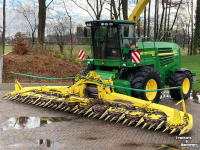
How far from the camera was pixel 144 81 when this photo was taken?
29.0ft

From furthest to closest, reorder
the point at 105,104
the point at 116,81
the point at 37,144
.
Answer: the point at 116,81
the point at 105,104
the point at 37,144

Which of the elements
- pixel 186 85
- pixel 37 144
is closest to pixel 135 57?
pixel 186 85

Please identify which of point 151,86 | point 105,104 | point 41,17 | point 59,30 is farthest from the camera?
point 59,30

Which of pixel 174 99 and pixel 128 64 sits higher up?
pixel 128 64

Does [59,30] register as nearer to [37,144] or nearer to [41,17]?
[41,17]

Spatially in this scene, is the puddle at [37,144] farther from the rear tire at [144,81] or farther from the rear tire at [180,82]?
the rear tire at [180,82]

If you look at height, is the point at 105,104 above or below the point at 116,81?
below

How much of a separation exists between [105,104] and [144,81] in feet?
5.58

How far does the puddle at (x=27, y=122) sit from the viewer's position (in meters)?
7.22

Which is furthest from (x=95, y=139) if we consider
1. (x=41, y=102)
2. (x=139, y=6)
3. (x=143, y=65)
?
(x=139, y=6)

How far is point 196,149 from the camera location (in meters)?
5.77

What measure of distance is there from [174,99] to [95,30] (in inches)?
169

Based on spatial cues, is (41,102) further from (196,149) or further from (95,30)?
(196,149)

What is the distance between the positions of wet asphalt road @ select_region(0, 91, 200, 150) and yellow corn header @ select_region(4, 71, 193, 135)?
223 mm
